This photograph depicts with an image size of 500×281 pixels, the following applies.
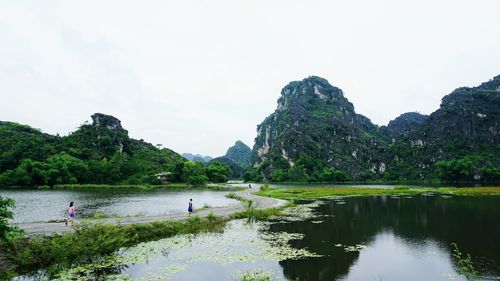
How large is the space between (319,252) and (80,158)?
117669mm

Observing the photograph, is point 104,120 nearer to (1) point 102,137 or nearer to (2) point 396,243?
(1) point 102,137

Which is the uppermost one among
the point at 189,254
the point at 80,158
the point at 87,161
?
the point at 80,158

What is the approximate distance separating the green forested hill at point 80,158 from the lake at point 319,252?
268 feet

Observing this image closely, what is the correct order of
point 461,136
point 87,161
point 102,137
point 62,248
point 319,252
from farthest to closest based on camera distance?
point 461,136
point 102,137
point 87,161
point 319,252
point 62,248

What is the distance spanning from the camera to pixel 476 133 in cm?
18200

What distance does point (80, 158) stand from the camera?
11881 cm

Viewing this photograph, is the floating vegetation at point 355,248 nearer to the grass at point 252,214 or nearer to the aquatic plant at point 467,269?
the aquatic plant at point 467,269

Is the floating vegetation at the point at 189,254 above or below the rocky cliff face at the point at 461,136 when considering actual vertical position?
below

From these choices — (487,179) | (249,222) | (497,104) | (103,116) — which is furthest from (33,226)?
(497,104)

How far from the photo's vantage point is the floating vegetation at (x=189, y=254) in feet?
55.2

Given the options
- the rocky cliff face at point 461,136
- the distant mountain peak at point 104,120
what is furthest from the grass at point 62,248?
the rocky cliff face at point 461,136

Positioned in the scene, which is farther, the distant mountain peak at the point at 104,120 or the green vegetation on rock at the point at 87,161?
the distant mountain peak at the point at 104,120

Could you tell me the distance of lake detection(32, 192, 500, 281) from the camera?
17.5 m

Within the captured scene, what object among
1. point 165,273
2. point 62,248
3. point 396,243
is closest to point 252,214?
point 396,243
